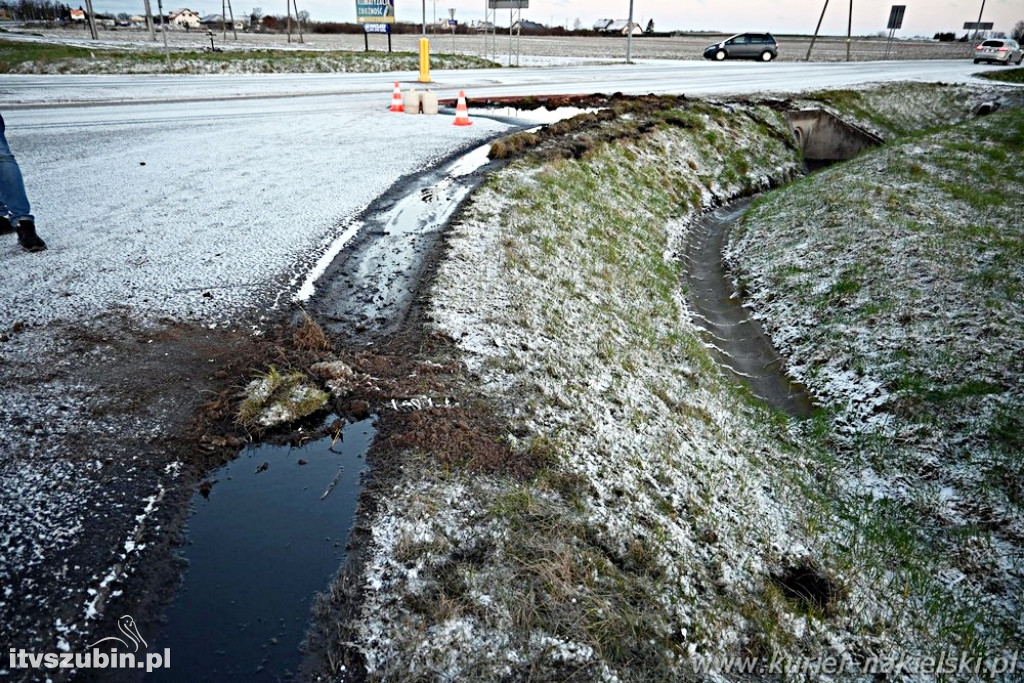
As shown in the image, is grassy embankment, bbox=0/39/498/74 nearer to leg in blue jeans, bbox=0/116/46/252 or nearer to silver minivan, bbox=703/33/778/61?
silver minivan, bbox=703/33/778/61

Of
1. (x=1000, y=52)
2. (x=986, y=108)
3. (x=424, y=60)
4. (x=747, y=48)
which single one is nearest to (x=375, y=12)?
(x=424, y=60)

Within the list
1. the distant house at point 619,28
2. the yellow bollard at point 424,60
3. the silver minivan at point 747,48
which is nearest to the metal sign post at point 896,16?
the silver minivan at point 747,48

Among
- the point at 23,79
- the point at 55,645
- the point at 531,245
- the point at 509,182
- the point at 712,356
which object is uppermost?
the point at 23,79

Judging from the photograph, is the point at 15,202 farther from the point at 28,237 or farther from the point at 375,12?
the point at 375,12

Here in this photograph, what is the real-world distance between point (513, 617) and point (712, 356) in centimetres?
592

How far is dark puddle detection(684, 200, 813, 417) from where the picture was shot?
7.68m

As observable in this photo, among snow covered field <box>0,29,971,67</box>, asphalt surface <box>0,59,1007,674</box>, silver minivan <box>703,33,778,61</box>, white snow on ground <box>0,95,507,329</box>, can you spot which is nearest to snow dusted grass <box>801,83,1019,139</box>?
asphalt surface <box>0,59,1007,674</box>

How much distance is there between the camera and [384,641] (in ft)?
10.1

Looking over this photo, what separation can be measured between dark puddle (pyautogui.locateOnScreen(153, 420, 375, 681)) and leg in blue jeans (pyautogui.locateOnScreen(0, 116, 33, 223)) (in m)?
4.71

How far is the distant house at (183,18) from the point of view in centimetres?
9856

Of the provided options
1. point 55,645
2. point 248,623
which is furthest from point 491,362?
point 55,645

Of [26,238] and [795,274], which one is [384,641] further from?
[795,274]

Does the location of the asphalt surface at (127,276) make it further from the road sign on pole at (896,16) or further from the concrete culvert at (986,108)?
the road sign on pole at (896,16)

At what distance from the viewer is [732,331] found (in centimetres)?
927
